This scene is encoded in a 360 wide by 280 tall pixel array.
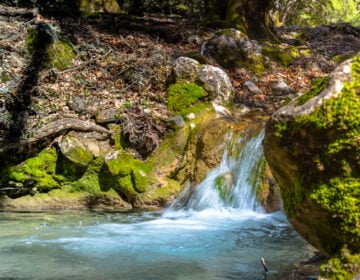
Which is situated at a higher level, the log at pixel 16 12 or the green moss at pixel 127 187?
the log at pixel 16 12

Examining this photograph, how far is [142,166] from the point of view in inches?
332

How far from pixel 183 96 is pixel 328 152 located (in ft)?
20.8

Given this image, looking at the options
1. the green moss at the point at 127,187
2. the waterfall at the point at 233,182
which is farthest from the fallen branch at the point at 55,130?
the waterfall at the point at 233,182

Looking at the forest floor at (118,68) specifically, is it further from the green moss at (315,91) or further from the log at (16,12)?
the green moss at (315,91)

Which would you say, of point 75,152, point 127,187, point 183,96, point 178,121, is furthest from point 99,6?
point 127,187

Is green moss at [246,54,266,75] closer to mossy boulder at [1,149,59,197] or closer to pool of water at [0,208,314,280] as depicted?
pool of water at [0,208,314,280]

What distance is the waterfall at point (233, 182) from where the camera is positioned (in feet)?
25.6

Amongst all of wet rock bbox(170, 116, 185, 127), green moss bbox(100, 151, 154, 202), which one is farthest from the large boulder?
green moss bbox(100, 151, 154, 202)

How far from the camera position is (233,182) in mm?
8000

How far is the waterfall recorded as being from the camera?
7.80 m

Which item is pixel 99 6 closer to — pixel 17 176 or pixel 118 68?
pixel 118 68

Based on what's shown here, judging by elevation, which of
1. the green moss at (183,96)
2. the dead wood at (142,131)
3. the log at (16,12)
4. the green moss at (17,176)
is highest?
the log at (16,12)

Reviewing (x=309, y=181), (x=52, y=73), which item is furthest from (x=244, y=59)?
(x=309, y=181)

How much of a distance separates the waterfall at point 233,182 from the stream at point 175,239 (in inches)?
0.6
